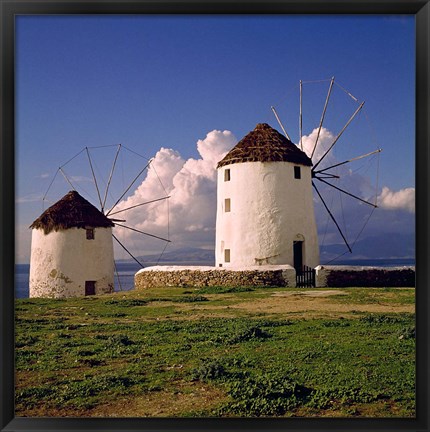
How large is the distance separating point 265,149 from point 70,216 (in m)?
8.67

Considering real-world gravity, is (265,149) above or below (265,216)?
above

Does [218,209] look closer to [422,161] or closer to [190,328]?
[190,328]

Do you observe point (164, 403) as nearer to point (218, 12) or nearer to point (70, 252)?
point (218, 12)

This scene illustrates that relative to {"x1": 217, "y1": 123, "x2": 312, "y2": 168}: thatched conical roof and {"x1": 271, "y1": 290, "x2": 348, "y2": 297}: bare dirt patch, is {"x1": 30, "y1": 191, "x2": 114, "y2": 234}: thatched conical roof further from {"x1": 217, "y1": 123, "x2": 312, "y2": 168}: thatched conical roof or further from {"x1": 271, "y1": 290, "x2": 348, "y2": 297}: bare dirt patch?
{"x1": 271, "y1": 290, "x2": 348, "y2": 297}: bare dirt patch

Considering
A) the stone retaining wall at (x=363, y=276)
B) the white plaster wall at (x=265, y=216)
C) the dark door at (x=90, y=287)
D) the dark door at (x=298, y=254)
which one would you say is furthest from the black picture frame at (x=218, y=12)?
the dark door at (x=90, y=287)

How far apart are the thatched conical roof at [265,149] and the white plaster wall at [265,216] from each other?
9.4 inches

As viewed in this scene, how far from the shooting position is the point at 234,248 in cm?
2167

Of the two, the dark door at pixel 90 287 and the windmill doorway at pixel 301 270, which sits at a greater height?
the windmill doorway at pixel 301 270

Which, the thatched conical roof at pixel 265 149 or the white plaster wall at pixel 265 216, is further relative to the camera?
the thatched conical roof at pixel 265 149

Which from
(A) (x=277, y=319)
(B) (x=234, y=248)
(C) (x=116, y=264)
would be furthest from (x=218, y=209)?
(A) (x=277, y=319)

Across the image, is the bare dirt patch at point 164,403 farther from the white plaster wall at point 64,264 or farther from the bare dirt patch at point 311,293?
the white plaster wall at point 64,264

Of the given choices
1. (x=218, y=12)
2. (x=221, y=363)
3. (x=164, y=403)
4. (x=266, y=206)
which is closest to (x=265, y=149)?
(x=266, y=206)

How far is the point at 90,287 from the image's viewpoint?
23.1m

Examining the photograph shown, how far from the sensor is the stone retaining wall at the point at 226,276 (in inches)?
717
